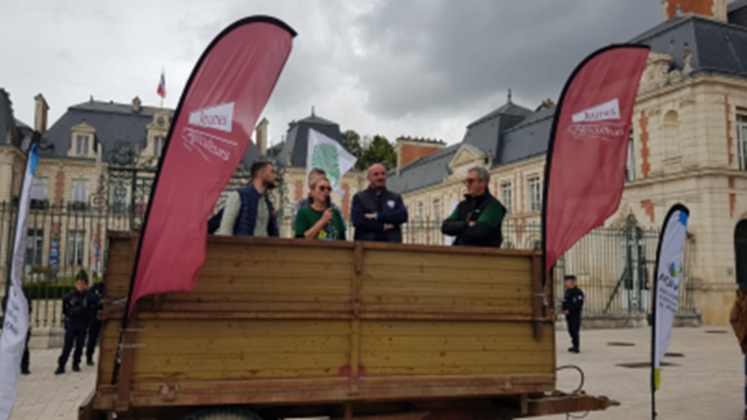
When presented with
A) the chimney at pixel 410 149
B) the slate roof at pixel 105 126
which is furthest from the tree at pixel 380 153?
the slate roof at pixel 105 126

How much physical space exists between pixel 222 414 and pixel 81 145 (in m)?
41.7

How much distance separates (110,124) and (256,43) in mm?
43084

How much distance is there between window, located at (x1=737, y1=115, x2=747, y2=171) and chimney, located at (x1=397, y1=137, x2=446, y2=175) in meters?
27.6

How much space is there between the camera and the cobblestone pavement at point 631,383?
686 centimetres

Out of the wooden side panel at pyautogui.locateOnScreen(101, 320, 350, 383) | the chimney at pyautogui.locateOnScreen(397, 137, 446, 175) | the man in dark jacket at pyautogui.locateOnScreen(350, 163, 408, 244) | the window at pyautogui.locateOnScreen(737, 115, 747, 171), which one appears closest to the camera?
the wooden side panel at pyautogui.locateOnScreen(101, 320, 350, 383)

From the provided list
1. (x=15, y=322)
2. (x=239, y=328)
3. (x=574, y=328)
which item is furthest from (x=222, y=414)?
(x=574, y=328)

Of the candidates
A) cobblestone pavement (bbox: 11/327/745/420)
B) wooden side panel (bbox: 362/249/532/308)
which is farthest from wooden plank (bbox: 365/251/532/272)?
cobblestone pavement (bbox: 11/327/745/420)

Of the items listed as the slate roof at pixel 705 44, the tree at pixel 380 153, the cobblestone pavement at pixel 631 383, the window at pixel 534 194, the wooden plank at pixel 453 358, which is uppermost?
the tree at pixel 380 153

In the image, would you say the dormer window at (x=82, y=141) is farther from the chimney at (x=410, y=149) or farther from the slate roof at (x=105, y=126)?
the chimney at (x=410, y=149)

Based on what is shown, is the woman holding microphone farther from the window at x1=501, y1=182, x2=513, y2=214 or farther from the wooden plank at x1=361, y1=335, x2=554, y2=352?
the window at x1=501, y1=182, x2=513, y2=214

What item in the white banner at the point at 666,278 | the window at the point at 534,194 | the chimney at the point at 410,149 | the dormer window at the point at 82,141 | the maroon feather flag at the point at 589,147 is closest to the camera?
the maroon feather flag at the point at 589,147

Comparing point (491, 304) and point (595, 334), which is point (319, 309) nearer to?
point (491, 304)

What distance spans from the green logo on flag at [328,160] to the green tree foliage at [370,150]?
3935 cm

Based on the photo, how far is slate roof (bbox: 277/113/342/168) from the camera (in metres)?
43.4
